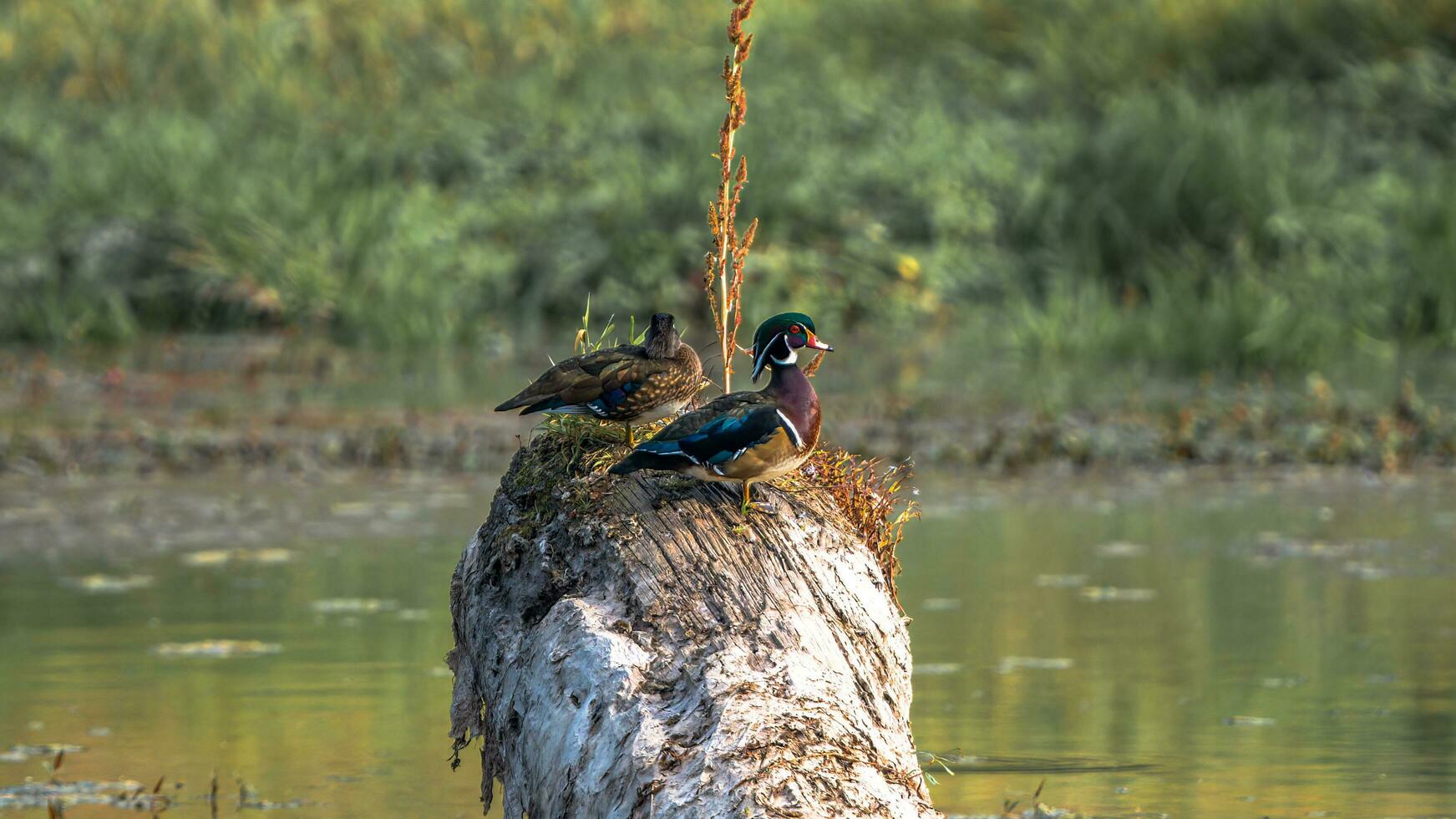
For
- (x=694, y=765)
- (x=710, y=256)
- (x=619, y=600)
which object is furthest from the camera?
(x=710, y=256)

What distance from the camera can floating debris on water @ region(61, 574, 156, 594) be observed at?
10.3 meters

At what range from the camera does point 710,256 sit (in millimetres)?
6680

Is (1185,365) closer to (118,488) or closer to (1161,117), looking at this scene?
(1161,117)

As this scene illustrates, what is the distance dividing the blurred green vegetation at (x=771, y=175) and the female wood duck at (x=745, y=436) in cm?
1172

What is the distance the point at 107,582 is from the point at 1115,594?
4565 mm

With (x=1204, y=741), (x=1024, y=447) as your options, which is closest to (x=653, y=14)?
(x=1024, y=447)

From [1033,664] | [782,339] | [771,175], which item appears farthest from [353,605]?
[771,175]

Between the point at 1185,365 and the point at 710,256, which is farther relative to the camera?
the point at 1185,365

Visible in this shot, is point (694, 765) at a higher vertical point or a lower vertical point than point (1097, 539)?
higher

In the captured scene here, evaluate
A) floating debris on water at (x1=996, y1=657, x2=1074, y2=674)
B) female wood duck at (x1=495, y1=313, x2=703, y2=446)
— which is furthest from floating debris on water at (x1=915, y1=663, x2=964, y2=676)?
female wood duck at (x1=495, y1=313, x2=703, y2=446)

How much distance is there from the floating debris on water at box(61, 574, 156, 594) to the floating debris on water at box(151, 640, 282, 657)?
3.99 ft

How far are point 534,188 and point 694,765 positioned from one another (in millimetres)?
17022

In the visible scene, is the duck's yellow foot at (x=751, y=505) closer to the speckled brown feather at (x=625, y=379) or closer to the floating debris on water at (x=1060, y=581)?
the speckled brown feather at (x=625, y=379)

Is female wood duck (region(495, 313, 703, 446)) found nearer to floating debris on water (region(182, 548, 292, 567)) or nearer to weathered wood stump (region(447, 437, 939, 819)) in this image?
weathered wood stump (region(447, 437, 939, 819))
